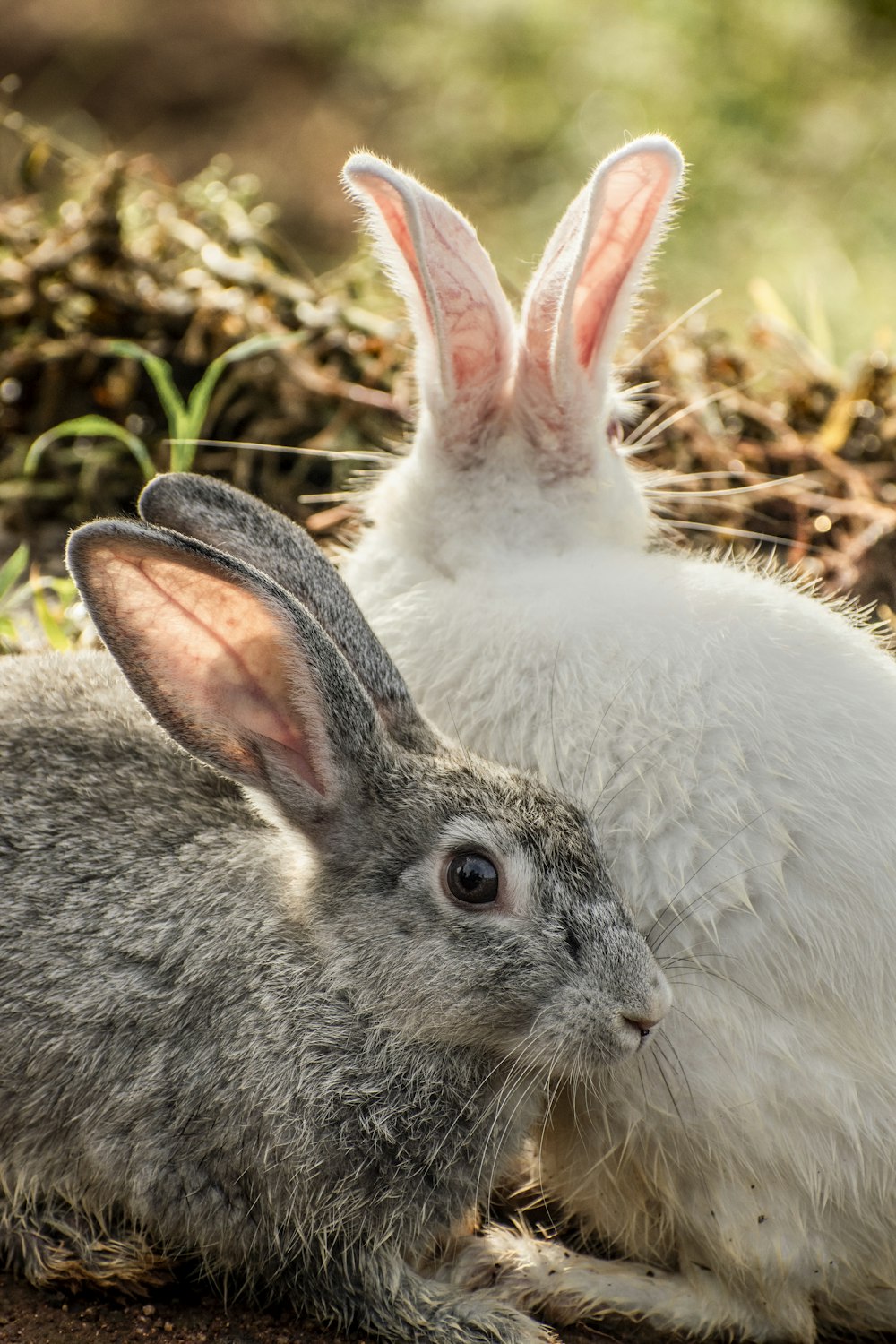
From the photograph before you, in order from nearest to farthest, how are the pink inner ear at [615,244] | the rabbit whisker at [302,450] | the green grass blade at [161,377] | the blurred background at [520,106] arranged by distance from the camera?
the pink inner ear at [615,244] < the rabbit whisker at [302,450] < the green grass blade at [161,377] < the blurred background at [520,106]

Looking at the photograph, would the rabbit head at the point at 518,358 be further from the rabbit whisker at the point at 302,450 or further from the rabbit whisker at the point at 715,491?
the rabbit whisker at the point at 302,450

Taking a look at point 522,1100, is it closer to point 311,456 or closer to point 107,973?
point 107,973

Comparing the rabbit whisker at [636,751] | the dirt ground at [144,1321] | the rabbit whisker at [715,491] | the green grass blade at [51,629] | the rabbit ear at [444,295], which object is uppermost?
the rabbit ear at [444,295]

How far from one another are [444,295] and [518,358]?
27 cm

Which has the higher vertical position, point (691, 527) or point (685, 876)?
point (691, 527)

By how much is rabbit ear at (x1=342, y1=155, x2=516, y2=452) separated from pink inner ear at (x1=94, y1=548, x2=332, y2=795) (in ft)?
3.15

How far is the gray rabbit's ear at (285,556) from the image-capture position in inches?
126

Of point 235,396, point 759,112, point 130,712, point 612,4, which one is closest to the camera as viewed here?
point 130,712

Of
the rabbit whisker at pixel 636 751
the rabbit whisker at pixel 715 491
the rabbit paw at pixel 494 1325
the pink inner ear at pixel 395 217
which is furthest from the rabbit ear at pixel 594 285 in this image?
the rabbit paw at pixel 494 1325

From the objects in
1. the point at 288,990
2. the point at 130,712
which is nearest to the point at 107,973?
the point at 288,990

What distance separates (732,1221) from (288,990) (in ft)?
3.20

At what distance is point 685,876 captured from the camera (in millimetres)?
3127

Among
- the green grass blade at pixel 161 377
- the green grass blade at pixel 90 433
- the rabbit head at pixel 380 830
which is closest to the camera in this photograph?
the rabbit head at pixel 380 830

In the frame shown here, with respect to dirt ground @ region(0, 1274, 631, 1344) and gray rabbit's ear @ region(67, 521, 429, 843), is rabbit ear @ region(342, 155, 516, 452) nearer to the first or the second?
gray rabbit's ear @ region(67, 521, 429, 843)
